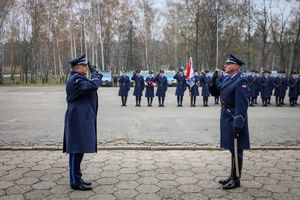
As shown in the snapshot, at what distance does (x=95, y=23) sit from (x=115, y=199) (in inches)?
1590

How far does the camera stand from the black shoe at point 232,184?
5.18 meters

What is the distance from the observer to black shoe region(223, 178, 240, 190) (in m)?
5.18

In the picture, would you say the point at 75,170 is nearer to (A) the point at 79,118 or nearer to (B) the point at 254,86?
(A) the point at 79,118

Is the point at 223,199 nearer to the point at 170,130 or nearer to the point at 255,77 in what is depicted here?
the point at 170,130

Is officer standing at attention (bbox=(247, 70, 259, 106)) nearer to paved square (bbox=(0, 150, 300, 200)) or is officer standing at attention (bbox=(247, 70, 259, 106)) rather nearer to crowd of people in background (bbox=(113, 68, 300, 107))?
crowd of people in background (bbox=(113, 68, 300, 107))

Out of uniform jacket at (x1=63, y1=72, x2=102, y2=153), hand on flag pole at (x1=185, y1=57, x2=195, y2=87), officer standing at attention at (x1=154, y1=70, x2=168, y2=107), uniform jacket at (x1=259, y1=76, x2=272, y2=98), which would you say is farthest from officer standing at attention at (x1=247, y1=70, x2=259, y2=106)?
uniform jacket at (x1=63, y1=72, x2=102, y2=153)

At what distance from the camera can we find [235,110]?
5.18 meters

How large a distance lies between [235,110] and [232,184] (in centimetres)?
110

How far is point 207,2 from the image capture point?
46156 mm

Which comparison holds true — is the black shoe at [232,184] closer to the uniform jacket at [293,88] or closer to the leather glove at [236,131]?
the leather glove at [236,131]

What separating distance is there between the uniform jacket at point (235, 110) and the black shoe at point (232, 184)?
0.49 meters

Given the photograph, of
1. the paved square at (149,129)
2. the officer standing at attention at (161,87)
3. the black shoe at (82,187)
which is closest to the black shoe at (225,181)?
the black shoe at (82,187)

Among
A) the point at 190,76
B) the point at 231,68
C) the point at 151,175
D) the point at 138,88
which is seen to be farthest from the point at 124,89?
the point at 231,68

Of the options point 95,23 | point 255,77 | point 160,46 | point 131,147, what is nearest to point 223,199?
point 131,147
